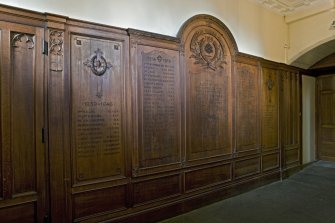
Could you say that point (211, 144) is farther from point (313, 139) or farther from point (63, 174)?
point (313, 139)

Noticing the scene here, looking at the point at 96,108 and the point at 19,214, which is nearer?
the point at 19,214

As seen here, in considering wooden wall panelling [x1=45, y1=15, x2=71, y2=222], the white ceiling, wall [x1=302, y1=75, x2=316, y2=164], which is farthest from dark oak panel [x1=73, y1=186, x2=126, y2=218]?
wall [x1=302, y1=75, x2=316, y2=164]

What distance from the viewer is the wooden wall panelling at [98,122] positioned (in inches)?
94.6

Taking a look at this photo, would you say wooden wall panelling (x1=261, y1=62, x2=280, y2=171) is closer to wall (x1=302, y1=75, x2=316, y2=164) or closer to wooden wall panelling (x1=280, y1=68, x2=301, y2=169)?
wooden wall panelling (x1=280, y1=68, x2=301, y2=169)

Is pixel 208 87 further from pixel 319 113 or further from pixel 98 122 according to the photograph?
pixel 319 113

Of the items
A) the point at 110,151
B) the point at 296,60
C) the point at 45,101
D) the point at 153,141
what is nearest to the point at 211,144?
the point at 153,141

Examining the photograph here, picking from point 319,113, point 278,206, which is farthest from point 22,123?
point 319,113

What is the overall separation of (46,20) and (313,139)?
617 cm

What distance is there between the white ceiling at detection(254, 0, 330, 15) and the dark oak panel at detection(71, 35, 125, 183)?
118 inches

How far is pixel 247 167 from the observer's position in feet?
13.2

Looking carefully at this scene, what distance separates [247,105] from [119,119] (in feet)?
7.22

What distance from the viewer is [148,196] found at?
9.46 ft

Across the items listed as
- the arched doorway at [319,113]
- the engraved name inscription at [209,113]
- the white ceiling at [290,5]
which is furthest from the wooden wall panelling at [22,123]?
the arched doorway at [319,113]

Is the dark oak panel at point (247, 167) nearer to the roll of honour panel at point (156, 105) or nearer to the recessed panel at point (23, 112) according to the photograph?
the roll of honour panel at point (156, 105)
